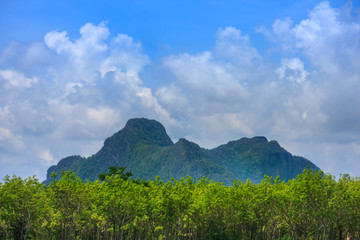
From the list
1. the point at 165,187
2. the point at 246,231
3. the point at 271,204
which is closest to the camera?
the point at 165,187

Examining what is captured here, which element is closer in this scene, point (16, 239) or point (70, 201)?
point (70, 201)

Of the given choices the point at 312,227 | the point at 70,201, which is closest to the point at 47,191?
the point at 70,201

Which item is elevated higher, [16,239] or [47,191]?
[47,191]

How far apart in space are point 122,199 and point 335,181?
32290mm

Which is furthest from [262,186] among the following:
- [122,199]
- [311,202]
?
[122,199]

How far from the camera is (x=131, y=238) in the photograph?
8175 centimetres

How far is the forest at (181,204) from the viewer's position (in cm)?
5491

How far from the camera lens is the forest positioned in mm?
54906

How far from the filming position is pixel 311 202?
182 feet

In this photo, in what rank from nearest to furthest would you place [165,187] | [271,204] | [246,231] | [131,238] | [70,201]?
[70,201]
[165,187]
[271,204]
[246,231]
[131,238]

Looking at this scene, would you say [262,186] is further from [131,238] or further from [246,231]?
[131,238]

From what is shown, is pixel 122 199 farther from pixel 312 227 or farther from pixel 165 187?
pixel 312 227

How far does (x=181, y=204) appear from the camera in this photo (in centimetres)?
5547

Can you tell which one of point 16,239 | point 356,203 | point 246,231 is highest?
point 356,203
